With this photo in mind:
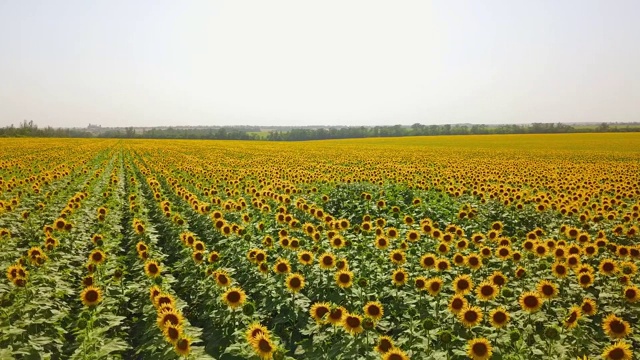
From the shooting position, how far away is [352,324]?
4.90m

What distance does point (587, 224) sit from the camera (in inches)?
392

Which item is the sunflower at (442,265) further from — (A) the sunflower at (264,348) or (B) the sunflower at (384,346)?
(A) the sunflower at (264,348)

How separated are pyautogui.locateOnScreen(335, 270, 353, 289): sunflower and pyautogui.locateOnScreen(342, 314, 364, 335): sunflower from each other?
137 centimetres

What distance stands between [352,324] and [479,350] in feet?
4.66

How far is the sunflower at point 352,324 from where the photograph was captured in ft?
16.0

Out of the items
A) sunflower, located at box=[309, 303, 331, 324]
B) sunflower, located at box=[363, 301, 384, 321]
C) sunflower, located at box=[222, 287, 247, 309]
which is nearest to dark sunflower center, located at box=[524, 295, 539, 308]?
sunflower, located at box=[363, 301, 384, 321]

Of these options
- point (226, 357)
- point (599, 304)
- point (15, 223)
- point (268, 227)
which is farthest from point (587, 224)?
point (15, 223)

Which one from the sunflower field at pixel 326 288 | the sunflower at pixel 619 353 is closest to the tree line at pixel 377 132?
the sunflower field at pixel 326 288

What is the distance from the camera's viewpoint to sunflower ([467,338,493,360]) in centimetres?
444

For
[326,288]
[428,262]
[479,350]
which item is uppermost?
[428,262]

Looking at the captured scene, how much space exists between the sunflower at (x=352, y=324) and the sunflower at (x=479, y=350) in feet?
4.03

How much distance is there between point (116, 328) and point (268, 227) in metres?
4.79

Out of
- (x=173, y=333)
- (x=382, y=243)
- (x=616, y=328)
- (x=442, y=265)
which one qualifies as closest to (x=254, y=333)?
(x=173, y=333)

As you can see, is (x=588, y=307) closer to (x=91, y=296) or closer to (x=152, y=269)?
(x=152, y=269)
